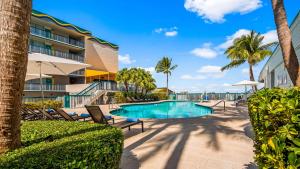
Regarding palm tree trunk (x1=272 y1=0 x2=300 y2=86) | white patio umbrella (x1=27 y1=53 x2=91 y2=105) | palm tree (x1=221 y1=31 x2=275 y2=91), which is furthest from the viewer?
palm tree (x1=221 y1=31 x2=275 y2=91)

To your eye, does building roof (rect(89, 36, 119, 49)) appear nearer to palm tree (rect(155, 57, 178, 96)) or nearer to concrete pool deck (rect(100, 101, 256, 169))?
palm tree (rect(155, 57, 178, 96))

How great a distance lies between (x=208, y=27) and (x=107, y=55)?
20.5 m

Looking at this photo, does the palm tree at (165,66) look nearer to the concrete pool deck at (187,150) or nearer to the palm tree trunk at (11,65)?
the concrete pool deck at (187,150)

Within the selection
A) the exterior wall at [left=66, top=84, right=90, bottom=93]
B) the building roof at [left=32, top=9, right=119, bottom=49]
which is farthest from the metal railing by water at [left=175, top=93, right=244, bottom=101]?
the building roof at [left=32, top=9, right=119, bottom=49]

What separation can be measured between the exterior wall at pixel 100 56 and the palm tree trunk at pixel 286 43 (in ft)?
111

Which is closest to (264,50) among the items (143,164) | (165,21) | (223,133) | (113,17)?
(165,21)

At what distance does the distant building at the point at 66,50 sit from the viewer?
2777 cm

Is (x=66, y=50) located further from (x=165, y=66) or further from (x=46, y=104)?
(x=165, y=66)

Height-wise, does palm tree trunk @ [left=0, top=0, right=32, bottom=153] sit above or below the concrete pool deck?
above

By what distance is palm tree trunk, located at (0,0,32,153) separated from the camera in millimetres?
2641

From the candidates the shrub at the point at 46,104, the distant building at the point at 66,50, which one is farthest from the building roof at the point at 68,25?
the shrub at the point at 46,104

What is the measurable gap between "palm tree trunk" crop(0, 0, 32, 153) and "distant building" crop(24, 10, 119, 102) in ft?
81.9

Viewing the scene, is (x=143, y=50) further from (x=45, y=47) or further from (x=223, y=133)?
(x=223, y=133)

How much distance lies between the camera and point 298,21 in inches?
429
